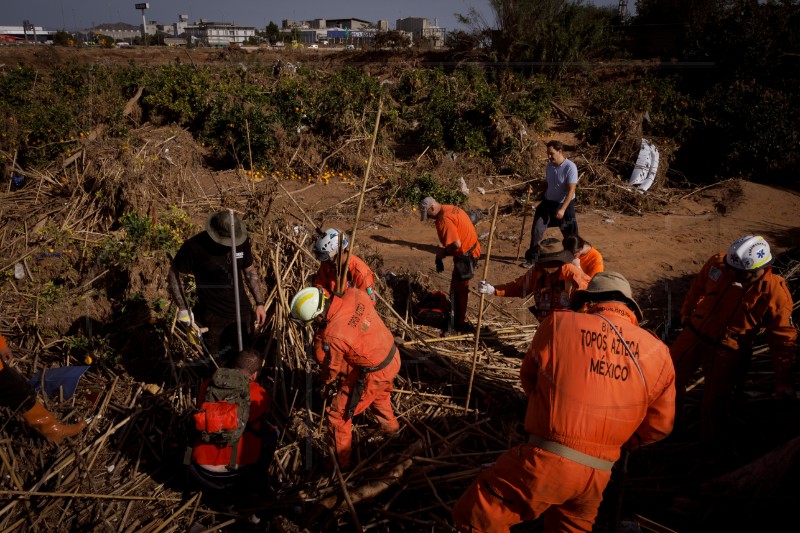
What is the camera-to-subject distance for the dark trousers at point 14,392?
3885 millimetres

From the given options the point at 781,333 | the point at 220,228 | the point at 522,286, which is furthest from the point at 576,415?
the point at 220,228

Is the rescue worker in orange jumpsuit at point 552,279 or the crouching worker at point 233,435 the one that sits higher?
the rescue worker in orange jumpsuit at point 552,279

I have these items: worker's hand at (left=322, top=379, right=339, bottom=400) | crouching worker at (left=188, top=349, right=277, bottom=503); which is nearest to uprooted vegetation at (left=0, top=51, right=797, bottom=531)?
worker's hand at (left=322, top=379, right=339, bottom=400)

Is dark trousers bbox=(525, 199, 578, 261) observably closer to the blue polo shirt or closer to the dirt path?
the blue polo shirt

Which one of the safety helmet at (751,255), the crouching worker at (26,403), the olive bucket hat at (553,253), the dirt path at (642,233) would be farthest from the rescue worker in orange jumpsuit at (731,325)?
the crouching worker at (26,403)

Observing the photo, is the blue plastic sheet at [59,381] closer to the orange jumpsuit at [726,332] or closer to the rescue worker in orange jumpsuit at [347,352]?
the rescue worker in orange jumpsuit at [347,352]

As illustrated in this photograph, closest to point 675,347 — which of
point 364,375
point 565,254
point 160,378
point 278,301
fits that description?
point 565,254

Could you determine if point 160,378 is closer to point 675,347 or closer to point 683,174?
point 675,347

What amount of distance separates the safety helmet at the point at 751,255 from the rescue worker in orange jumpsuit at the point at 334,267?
9.44 ft

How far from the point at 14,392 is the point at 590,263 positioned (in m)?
5.18

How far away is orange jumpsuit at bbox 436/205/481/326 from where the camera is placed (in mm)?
5941

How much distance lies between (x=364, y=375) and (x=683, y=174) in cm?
1227

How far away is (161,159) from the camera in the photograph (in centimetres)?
853

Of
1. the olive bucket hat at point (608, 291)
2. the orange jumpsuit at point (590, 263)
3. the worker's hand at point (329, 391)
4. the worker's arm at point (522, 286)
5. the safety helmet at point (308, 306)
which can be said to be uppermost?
the olive bucket hat at point (608, 291)
